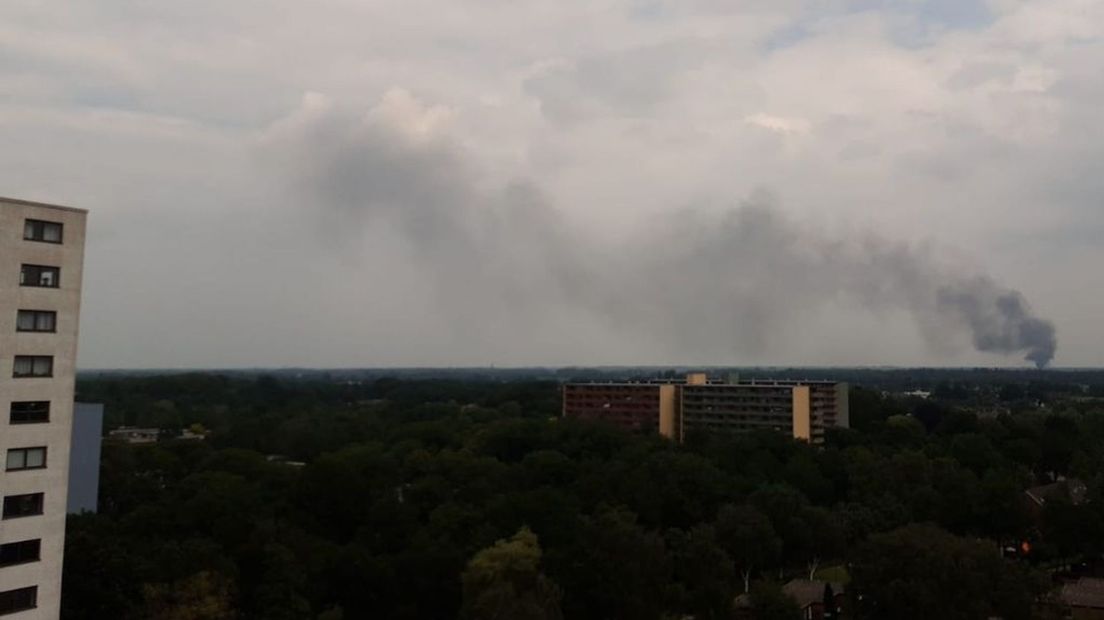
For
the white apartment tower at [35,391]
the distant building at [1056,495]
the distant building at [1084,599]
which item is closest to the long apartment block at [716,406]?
→ the distant building at [1056,495]

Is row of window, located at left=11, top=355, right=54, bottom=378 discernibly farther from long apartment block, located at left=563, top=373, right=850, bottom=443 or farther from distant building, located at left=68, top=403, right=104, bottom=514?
long apartment block, located at left=563, top=373, right=850, bottom=443

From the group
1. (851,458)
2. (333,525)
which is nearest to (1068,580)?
(851,458)

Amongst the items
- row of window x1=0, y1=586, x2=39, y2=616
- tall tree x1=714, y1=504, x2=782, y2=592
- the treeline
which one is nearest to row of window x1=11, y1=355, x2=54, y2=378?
row of window x1=0, y1=586, x2=39, y2=616

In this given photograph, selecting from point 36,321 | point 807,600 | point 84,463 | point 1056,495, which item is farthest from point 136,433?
point 1056,495

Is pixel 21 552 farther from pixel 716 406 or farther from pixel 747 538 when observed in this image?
pixel 716 406

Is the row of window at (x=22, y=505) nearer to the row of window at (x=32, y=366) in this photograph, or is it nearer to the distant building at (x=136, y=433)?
the row of window at (x=32, y=366)
